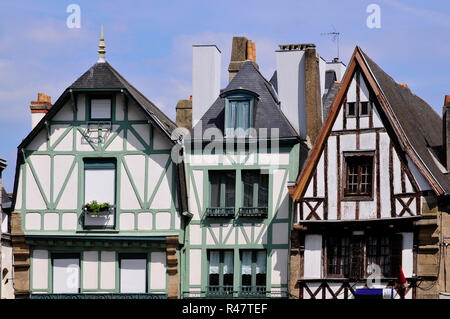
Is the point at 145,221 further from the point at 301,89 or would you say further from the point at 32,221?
the point at 301,89

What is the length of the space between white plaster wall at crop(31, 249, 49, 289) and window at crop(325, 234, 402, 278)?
853cm

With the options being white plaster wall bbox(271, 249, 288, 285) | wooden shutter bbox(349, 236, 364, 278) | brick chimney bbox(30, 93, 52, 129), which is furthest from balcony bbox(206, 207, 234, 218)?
brick chimney bbox(30, 93, 52, 129)

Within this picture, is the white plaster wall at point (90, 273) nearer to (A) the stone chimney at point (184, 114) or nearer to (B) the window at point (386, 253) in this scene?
(A) the stone chimney at point (184, 114)

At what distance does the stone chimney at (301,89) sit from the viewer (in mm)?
38281

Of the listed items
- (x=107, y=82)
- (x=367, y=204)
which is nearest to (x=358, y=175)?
(x=367, y=204)

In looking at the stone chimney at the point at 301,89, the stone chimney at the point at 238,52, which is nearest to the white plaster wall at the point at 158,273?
the stone chimney at the point at 301,89

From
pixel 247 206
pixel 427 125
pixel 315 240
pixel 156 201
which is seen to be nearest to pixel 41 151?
pixel 156 201

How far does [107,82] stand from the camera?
37.4 metres

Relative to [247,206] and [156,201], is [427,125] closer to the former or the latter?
[247,206]

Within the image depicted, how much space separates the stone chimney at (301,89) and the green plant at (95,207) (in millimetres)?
6461

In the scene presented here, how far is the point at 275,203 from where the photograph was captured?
37.1 meters

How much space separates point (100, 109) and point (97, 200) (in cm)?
280

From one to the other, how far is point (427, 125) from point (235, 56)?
6.79 m
